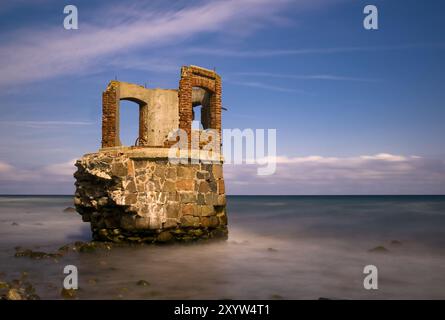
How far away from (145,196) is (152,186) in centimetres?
31

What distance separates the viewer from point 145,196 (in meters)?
10.6

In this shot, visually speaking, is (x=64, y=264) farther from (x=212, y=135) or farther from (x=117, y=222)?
(x=212, y=135)

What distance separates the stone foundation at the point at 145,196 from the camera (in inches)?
417

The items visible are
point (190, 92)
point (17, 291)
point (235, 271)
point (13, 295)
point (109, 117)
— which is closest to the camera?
point (13, 295)

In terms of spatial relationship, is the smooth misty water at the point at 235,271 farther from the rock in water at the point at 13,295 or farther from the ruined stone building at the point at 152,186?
the ruined stone building at the point at 152,186

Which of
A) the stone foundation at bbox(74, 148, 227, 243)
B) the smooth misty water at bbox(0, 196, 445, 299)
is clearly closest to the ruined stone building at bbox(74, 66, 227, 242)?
the stone foundation at bbox(74, 148, 227, 243)

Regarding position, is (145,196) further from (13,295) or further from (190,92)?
(13,295)

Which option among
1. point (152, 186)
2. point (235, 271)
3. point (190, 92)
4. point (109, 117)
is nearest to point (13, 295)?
point (235, 271)

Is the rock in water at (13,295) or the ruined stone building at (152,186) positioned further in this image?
the ruined stone building at (152,186)

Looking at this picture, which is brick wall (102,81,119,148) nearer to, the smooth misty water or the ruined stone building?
the ruined stone building

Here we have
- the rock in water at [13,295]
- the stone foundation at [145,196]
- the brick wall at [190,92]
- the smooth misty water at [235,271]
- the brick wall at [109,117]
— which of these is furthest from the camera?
the brick wall at [109,117]

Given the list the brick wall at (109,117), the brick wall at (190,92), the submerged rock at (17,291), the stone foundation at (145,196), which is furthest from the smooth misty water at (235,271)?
the brick wall at (190,92)
